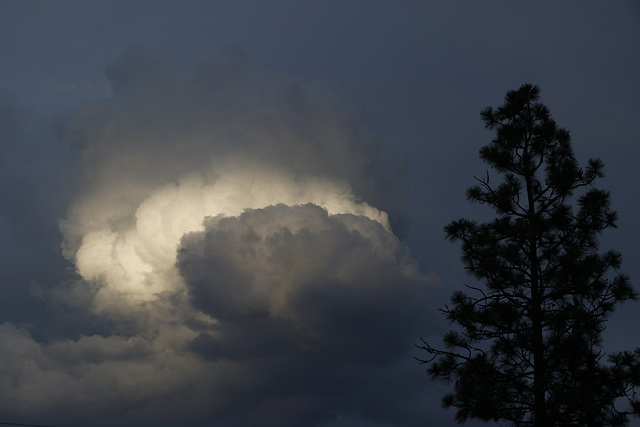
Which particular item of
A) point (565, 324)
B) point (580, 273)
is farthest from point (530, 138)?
point (565, 324)

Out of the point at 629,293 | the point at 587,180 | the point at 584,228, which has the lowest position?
the point at 629,293

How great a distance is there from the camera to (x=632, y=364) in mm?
17641

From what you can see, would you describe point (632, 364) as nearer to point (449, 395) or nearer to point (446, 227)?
point (449, 395)

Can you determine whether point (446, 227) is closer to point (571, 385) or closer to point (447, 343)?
point (447, 343)

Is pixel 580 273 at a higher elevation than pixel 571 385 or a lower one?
higher

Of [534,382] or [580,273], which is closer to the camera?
[534,382]


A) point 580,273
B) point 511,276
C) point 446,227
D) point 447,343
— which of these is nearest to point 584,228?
point 580,273

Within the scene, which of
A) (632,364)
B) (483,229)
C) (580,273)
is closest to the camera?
(632,364)

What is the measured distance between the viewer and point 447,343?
1955 cm

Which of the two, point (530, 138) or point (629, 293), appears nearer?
point (629, 293)

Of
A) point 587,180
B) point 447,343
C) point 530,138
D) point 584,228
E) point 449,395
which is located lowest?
point 449,395

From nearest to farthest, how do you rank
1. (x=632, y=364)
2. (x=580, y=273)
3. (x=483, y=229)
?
1. (x=632, y=364)
2. (x=580, y=273)
3. (x=483, y=229)

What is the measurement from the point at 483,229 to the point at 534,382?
17.1 ft

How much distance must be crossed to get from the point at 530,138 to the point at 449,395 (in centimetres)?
921
